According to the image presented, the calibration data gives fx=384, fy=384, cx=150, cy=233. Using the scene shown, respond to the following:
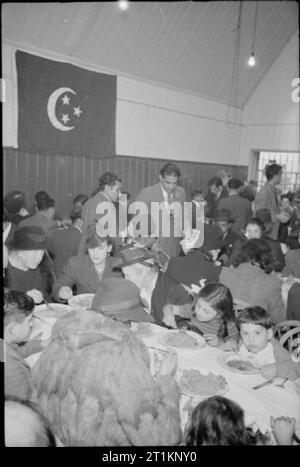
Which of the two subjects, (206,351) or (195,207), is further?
(195,207)

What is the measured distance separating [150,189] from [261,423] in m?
2.99

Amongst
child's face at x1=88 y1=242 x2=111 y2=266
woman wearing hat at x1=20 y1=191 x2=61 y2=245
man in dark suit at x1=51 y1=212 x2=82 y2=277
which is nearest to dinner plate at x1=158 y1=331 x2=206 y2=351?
child's face at x1=88 y1=242 x2=111 y2=266

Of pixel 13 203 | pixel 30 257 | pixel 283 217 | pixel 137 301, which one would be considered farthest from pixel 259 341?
pixel 283 217

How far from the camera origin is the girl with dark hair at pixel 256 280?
293cm

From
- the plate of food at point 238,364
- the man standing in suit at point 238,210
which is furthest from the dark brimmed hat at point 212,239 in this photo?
the plate of food at point 238,364

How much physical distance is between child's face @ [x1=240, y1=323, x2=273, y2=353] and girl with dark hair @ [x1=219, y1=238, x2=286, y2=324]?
0.78 m

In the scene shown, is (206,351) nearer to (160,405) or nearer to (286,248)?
(160,405)

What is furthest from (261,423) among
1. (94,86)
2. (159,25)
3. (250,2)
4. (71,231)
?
(250,2)

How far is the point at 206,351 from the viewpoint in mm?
2252

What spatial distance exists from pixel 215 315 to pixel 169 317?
0.43 meters

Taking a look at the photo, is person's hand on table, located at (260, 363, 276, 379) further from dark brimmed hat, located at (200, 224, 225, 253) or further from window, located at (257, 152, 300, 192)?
window, located at (257, 152, 300, 192)

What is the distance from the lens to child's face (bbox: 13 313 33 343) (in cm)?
209

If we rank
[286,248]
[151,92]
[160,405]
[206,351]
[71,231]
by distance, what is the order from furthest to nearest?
[151,92]
[286,248]
[71,231]
[206,351]
[160,405]

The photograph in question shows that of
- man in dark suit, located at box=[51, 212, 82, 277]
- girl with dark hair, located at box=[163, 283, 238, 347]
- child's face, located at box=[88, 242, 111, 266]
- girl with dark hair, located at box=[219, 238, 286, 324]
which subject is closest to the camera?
girl with dark hair, located at box=[163, 283, 238, 347]
